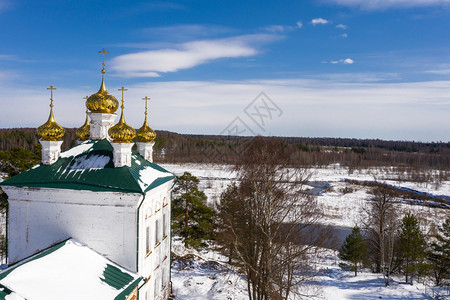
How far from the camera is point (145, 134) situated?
12359 millimetres

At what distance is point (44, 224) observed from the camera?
8.22m

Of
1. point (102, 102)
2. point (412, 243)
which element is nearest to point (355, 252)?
point (412, 243)

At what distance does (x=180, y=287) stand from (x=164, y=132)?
80228 millimetres

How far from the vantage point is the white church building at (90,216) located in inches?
287

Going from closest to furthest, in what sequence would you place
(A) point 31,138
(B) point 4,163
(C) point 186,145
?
(B) point 4,163 → (A) point 31,138 → (C) point 186,145

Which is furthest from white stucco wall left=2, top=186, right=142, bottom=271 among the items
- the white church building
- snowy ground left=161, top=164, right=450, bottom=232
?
snowy ground left=161, top=164, right=450, bottom=232

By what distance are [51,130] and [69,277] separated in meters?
4.84

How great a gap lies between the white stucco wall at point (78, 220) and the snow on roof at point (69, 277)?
29 centimetres

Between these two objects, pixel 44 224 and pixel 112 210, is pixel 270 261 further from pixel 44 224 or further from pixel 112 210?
pixel 44 224

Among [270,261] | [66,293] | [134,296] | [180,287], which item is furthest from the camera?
[180,287]

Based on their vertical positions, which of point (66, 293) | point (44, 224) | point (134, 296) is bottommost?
point (134, 296)

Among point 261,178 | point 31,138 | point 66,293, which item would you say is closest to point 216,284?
point 261,178

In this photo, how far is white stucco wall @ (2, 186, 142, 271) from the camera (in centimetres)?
797

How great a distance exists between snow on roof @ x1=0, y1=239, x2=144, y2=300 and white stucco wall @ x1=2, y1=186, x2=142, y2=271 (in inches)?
11.4
